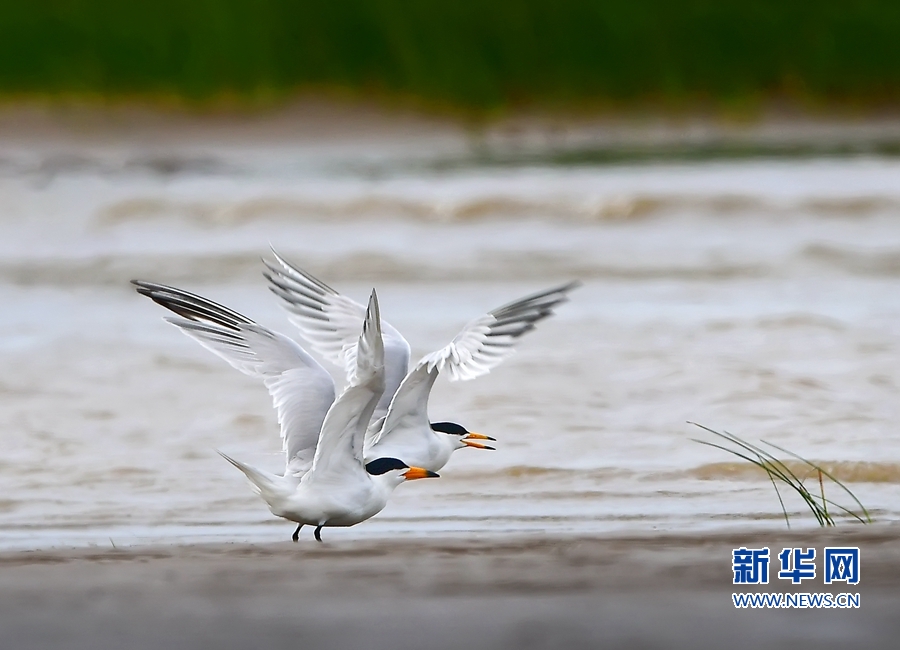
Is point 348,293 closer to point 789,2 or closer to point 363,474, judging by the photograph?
point 363,474

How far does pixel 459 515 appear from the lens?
6.56m

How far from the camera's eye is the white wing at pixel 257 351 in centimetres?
653

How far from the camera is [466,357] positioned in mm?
6691

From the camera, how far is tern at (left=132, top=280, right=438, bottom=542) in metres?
5.63

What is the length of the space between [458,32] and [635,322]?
10487 millimetres

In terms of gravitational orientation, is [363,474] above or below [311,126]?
below

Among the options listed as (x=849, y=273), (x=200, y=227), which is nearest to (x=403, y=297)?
(x=849, y=273)

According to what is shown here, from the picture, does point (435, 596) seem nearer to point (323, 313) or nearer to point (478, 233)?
point (323, 313)

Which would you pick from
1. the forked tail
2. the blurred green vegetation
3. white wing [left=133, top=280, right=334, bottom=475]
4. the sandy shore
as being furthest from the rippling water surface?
the blurred green vegetation

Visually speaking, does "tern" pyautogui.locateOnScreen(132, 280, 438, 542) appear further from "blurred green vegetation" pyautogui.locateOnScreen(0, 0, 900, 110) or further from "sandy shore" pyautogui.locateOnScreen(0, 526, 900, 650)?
"blurred green vegetation" pyautogui.locateOnScreen(0, 0, 900, 110)

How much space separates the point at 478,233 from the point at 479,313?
3637 millimetres

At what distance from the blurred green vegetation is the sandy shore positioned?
1425 cm

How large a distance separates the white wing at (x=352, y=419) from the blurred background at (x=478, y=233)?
38 cm

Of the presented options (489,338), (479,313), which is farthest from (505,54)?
(489,338)
